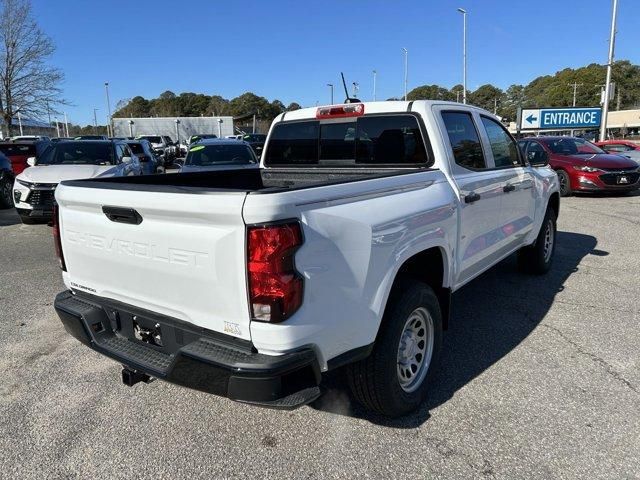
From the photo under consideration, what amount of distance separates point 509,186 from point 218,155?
313 inches

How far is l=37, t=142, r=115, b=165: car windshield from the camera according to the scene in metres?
10.3

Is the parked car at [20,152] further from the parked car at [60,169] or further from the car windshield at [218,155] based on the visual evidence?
the car windshield at [218,155]

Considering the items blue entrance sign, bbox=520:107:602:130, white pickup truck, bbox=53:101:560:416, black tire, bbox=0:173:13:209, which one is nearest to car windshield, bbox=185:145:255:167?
black tire, bbox=0:173:13:209

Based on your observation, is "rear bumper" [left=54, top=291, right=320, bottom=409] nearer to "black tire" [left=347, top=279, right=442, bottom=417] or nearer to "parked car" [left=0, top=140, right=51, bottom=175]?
"black tire" [left=347, top=279, right=442, bottom=417]

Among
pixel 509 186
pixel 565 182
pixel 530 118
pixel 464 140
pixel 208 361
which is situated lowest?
pixel 565 182

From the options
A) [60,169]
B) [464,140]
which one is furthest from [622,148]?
[60,169]

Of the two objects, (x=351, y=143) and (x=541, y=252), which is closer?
(x=351, y=143)

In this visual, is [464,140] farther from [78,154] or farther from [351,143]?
[78,154]

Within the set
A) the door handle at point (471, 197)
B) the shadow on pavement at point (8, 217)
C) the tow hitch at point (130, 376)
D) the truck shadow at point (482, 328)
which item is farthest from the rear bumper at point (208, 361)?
the shadow on pavement at point (8, 217)

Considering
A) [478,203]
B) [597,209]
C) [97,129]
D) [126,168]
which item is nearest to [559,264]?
[478,203]

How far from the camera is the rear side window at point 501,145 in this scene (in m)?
4.47

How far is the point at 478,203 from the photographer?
3826mm

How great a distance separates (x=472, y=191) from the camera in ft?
12.2

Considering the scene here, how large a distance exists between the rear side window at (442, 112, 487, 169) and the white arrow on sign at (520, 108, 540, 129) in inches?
914
